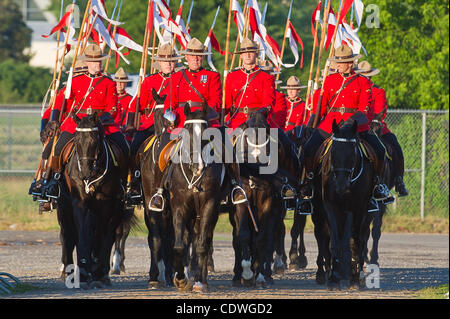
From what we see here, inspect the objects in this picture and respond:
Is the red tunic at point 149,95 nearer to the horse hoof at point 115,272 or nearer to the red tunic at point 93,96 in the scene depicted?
the red tunic at point 93,96

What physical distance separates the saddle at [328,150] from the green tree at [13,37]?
49.8m

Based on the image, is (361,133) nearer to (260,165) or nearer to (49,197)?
(260,165)

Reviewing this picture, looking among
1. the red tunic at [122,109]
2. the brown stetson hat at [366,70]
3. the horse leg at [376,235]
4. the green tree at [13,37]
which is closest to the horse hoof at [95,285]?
the red tunic at [122,109]

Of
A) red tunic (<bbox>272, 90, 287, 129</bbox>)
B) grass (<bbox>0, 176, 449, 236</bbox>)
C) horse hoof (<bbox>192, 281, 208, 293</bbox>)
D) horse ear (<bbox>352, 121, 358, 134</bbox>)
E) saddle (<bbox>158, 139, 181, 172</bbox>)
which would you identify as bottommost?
grass (<bbox>0, 176, 449, 236</bbox>)

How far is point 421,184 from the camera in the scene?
24828 millimetres

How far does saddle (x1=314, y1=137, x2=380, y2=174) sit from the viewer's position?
1368 centimetres

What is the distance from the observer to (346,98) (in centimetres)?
1438

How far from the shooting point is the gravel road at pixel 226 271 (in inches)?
504

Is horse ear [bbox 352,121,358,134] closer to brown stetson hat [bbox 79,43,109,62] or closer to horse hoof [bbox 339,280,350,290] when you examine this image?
horse hoof [bbox 339,280,350,290]

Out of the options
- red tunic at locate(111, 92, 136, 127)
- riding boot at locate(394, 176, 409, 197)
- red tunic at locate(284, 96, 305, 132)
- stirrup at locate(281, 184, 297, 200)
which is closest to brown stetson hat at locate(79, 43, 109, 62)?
red tunic at locate(111, 92, 136, 127)

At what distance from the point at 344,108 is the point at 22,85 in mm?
39120

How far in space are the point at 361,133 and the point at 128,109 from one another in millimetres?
3475

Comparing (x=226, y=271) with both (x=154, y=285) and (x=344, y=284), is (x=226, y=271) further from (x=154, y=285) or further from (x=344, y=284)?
(x=344, y=284)
